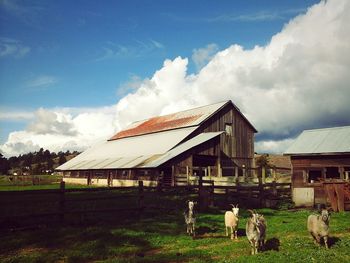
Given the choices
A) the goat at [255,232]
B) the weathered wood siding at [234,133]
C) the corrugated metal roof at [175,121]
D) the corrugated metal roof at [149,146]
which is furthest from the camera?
the corrugated metal roof at [175,121]

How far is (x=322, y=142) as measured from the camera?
26375 millimetres

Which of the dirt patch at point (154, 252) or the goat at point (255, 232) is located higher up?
the goat at point (255, 232)

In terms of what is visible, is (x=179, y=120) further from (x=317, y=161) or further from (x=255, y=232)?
(x=255, y=232)

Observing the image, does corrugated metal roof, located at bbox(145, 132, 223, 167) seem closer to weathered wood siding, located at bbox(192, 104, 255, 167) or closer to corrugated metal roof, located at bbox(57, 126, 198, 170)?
corrugated metal roof, located at bbox(57, 126, 198, 170)

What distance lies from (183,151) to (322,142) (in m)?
12.4

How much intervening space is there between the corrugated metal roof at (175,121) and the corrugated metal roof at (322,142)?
15.5m

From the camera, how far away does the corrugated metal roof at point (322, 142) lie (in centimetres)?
2464

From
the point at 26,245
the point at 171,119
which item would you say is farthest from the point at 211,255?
the point at 171,119

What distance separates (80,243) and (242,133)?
1399 inches

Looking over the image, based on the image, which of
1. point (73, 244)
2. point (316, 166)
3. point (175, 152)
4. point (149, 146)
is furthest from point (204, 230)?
point (149, 146)

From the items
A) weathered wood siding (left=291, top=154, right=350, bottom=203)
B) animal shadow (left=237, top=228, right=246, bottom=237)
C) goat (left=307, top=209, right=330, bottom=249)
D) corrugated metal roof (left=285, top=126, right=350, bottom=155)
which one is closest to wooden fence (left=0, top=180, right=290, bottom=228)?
weathered wood siding (left=291, top=154, right=350, bottom=203)

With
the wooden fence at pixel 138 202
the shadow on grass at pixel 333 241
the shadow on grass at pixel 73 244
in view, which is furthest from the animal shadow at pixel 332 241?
the wooden fence at pixel 138 202

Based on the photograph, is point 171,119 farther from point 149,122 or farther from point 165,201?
point 165,201

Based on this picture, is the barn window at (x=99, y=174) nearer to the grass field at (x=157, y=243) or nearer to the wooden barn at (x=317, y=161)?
the wooden barn at (x=317, y=161)
